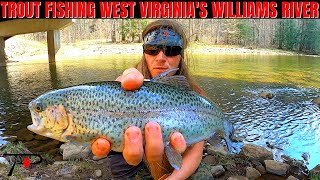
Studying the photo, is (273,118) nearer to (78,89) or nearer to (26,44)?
(78,89)

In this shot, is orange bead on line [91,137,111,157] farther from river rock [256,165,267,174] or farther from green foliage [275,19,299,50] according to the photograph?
green foliage [275,19,299,50]

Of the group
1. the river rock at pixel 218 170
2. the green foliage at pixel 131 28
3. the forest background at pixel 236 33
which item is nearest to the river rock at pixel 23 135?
the river rock at pixel 218 170

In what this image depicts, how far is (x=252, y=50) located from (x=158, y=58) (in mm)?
51332

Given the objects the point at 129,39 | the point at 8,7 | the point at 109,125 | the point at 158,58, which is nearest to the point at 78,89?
the point at 109,125

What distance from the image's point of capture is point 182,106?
9.39 ft

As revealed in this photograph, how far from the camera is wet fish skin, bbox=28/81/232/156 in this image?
2.61 meters

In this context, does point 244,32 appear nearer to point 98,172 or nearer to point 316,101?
point 316,101

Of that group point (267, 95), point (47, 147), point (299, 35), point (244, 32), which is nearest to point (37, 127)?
point (47, 147)

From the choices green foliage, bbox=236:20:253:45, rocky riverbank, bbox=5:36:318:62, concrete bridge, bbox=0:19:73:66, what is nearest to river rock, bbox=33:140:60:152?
concrete bridge, bbox=0:19:73:66

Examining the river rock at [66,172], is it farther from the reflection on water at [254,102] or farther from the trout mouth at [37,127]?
the trout mouth at [37,127]

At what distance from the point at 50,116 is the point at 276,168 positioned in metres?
6.25

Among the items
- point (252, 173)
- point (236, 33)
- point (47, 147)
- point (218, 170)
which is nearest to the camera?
point (218, 170)

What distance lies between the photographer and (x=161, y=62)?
4.00 meters

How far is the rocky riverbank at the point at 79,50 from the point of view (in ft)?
134
